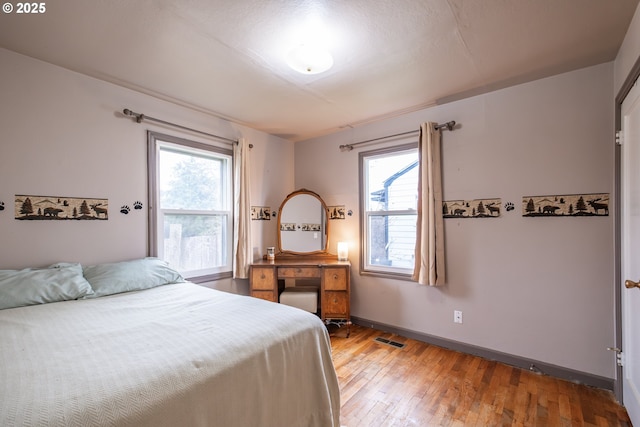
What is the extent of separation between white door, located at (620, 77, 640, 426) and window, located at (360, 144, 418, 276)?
1.50 metres

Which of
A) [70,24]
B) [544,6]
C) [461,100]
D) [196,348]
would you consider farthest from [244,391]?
[461,100]

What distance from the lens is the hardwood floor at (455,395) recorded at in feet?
5.64

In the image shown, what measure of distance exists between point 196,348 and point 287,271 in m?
2.02

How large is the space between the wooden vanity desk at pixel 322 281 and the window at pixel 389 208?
0.42m

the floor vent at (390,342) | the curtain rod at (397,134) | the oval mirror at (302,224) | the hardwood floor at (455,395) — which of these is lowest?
the floor vent at (390,342)

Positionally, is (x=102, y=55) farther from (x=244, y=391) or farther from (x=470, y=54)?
(x=470, y=54)

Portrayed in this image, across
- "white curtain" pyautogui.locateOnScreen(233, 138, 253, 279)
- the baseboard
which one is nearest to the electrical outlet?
the baseboard

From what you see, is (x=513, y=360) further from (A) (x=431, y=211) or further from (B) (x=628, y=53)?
(B) (x=628, y=53)

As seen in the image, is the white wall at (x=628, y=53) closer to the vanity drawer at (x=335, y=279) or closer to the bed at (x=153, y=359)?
the bed at (x=153, y=359)

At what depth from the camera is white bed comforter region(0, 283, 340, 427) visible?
2.72 ft

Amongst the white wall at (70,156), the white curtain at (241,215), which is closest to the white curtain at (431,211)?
the white curtain at (241,215)

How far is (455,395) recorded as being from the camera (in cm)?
196

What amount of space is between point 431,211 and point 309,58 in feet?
5.80

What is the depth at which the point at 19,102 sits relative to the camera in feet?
6.35
